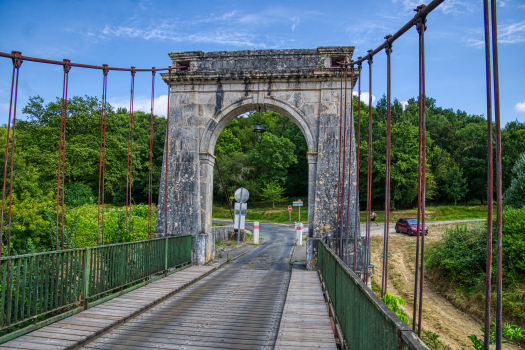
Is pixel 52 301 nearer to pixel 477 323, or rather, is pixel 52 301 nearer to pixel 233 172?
pixel 477 323

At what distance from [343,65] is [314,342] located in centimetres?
561

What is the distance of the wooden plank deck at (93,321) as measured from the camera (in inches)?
124

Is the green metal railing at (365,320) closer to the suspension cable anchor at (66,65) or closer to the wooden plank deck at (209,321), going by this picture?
the wooden plank deck at (209,321)

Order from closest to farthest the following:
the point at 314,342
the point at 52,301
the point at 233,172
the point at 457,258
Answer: the point at 314,342 → the point at 52,301 → the point at 457,258 → the point at 233,172

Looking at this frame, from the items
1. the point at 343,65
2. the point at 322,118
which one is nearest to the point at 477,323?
the point at 322,118

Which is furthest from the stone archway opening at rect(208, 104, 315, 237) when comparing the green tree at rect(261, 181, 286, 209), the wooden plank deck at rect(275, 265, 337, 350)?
the wooden plank deck at rect(275, 265, 337, 350)

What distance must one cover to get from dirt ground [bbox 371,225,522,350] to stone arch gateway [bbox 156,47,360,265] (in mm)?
2766

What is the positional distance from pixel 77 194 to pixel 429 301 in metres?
20.4

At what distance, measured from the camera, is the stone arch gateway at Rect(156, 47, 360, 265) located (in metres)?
7.64

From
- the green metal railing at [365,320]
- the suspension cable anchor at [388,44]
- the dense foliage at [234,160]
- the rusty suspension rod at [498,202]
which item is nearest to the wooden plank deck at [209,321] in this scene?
the green metal railing at [365,320]

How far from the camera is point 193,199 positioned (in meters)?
7.93

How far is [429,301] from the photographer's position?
30.5ft

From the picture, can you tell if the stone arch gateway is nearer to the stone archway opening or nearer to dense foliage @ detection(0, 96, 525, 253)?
dense foliage @ detection(0, 96, 525, 253)

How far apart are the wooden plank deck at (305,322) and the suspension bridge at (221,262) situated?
22mm
